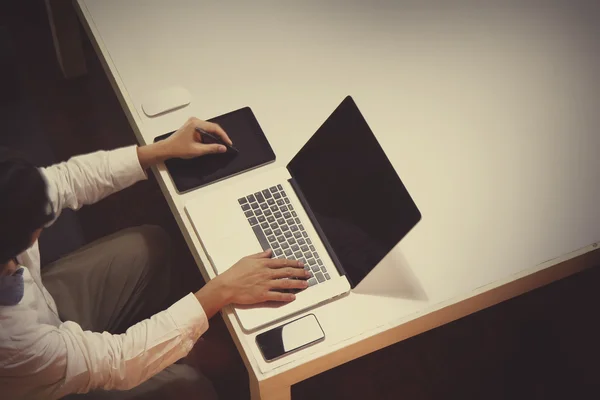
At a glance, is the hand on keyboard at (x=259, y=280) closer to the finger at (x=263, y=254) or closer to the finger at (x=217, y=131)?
the finger at (x=263, y=254)

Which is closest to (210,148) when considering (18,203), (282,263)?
(282,263)

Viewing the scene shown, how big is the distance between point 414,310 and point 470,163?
0.38 m

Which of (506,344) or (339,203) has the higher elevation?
(339,203)

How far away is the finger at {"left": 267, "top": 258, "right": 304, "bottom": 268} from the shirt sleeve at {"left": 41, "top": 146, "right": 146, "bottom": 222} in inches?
14.6

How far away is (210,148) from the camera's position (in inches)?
49.9

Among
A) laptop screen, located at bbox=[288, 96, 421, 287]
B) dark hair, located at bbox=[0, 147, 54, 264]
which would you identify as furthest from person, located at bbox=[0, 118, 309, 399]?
laptop screen, located at bbox=[288, 96, 421, 287]

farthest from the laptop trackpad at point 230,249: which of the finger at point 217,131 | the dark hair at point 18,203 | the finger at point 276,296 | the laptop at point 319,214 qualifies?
the dark hair at point 18,203

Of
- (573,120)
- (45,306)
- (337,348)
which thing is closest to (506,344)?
(573,120)

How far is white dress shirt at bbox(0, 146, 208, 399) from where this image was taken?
1.00 meters

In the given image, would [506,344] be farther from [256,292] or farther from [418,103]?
[256,292]

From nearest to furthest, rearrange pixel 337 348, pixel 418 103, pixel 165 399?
pixel 337 348, pixel 165 399, pixel 418 103

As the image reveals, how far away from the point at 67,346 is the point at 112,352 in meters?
0.08

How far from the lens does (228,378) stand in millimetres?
1700

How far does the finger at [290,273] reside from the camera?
44.7 inches
